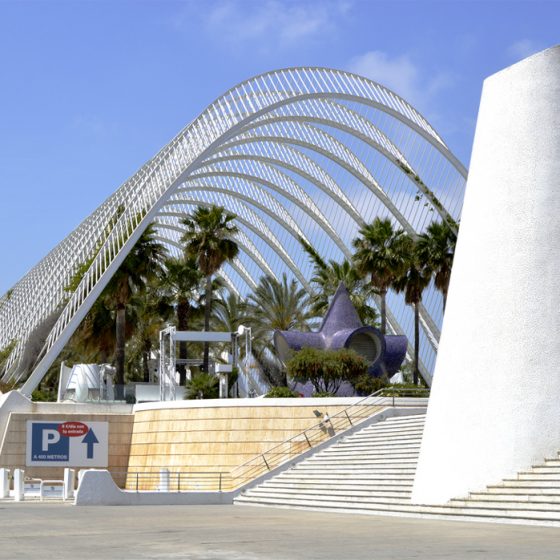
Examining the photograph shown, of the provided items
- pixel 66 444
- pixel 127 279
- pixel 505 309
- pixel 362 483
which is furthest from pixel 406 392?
pixel 505 309

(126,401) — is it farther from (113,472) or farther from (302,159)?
(302,159)

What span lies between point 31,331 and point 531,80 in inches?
1519

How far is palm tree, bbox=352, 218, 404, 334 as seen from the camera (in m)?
64.0

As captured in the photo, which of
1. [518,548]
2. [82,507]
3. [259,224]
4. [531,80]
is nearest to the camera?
[518,548]

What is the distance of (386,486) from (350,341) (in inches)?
1064

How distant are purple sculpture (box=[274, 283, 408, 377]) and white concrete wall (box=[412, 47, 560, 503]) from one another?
A: 2974 centimetres

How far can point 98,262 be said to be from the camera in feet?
181

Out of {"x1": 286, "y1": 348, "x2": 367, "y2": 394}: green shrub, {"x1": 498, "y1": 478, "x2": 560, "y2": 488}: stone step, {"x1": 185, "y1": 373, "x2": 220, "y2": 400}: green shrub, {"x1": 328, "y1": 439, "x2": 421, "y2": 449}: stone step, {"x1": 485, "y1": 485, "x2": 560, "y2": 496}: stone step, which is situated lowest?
{"x1": 485, "y1": 485, "x2": 560, "y2": 496}: stone step

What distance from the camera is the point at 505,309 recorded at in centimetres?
2444

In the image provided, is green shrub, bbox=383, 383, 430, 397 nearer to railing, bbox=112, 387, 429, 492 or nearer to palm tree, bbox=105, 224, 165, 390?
railing, bbox=112, 387, 429, 492

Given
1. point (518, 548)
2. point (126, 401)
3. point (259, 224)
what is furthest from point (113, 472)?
point (259, 224)

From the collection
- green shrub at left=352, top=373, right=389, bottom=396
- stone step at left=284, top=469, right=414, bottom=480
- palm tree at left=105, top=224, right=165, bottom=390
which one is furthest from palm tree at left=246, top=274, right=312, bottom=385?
stone step at left=284, top=469, right=414, bottom=480

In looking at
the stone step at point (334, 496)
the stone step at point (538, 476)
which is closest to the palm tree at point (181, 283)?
the stone step at point (334, 496)

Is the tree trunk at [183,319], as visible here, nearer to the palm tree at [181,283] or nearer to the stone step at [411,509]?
the palm tree at [181,283]
